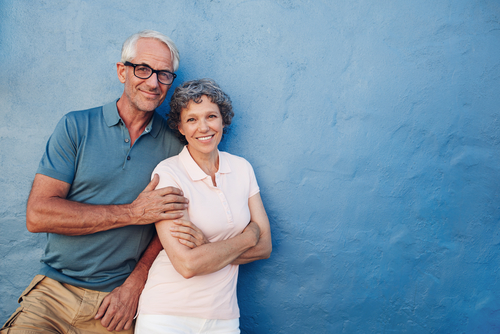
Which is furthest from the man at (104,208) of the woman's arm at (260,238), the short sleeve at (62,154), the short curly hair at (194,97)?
the woman's arm at (260,238)

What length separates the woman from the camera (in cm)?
160

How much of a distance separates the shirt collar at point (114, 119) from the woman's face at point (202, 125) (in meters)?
0.24

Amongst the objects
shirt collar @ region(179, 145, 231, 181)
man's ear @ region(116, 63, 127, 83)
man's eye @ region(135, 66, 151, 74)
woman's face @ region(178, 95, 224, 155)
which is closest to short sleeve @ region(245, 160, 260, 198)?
Result: shirt collar @ region(179, 145, 231, 181)

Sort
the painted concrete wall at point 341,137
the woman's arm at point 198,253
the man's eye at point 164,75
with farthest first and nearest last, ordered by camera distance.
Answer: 1. the painted concrete wall at point 341,137
2. the man's eye at point 164,75
3. the woman's arm at point 198,253

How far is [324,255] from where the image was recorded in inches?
85.2

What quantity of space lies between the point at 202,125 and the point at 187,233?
24.2 inches

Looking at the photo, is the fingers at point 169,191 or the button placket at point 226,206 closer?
the fingers at point 169,191

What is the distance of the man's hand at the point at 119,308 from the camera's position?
171 centimetres

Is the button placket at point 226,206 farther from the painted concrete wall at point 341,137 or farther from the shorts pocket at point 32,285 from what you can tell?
the shorts pocket at point 32,285

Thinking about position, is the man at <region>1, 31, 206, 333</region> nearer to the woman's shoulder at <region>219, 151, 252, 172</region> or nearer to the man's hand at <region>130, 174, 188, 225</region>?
the man's hand at <region>130, 174, 188, 225</region>

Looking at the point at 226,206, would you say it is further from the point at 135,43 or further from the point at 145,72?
the point at 135,43

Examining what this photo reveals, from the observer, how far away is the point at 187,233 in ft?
5.18

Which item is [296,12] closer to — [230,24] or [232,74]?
[230,24]

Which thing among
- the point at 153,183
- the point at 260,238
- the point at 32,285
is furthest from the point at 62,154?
the point at 260,238
